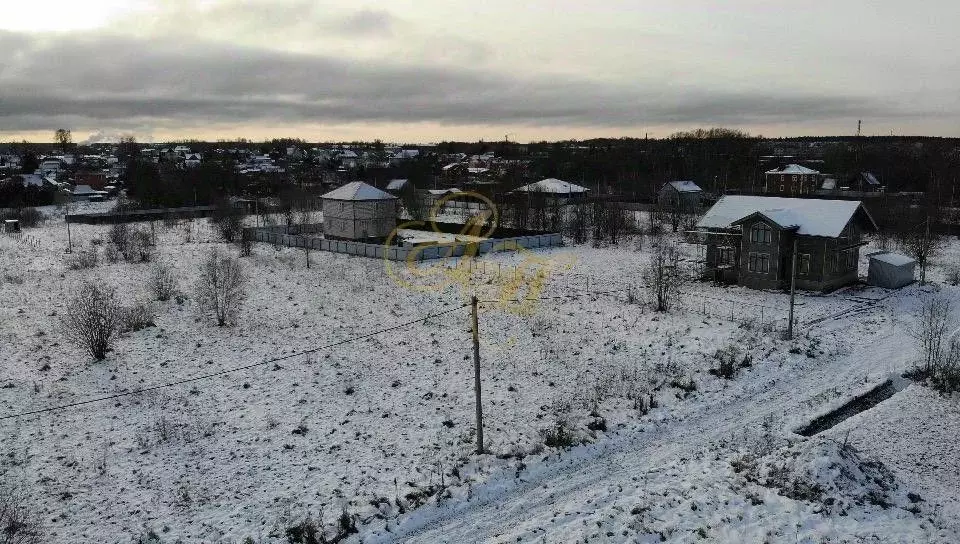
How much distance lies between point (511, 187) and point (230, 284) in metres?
41.7

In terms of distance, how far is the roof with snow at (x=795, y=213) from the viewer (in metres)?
30.1

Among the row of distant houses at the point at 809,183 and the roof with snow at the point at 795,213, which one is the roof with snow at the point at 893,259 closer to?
the roof with snow at the point at 795,213

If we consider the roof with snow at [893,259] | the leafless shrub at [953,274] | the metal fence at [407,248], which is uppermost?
the roof with snow at [893,259]

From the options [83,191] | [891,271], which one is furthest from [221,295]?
[83,191]

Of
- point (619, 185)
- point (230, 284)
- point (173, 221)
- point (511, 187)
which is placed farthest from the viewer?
point (619, 185)

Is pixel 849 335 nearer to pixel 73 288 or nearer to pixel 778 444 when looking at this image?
pixel 778 444

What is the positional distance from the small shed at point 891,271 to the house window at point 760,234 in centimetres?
526

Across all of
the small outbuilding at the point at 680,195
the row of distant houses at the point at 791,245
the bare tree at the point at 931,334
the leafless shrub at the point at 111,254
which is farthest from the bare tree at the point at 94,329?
the small outbuilding at the point at 680,195

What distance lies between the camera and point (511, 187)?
219ft

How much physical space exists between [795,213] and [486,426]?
22390mm

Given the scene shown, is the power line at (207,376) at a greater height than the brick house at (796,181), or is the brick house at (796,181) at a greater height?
the brick house at (796,181)

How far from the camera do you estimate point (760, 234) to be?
30750 mm

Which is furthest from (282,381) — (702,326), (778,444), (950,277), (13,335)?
(950,277)

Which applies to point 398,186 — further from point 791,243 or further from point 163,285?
point 791,243
